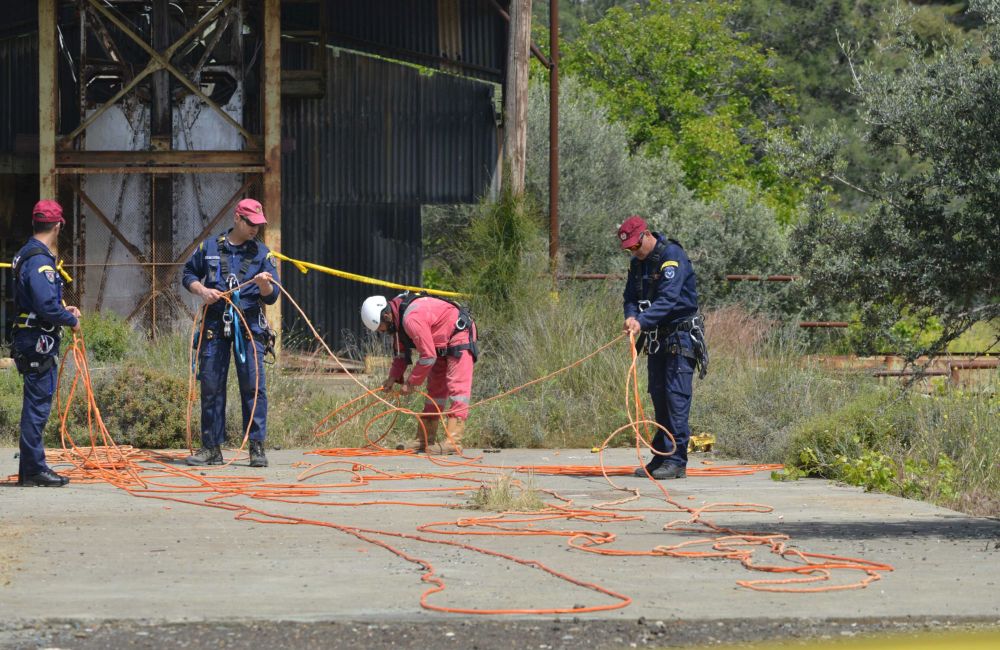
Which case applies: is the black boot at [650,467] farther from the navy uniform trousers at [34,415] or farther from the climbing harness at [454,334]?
the navy uniform trousers at [34,415]

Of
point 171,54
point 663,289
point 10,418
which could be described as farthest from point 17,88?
point 663,289

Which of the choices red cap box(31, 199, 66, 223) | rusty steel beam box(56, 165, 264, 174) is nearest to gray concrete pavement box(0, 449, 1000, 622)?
red cap box(31, 199, 66, 223)

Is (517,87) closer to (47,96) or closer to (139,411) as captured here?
(47,96)

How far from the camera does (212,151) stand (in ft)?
53.4

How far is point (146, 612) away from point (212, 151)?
11.2 m

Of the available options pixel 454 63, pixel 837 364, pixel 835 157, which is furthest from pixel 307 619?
pixel 454 63

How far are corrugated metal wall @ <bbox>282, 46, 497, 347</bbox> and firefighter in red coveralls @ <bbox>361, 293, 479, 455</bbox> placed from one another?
6592 millimetres

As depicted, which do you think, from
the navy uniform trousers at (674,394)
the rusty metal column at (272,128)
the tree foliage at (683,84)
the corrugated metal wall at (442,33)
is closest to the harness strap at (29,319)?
the navy uniform trousers at (674,394)

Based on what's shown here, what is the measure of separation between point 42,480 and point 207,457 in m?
1.42

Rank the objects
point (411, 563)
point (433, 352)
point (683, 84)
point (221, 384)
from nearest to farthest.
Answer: point (411, 563) → point (221, 384) → point (433, 352) → point (683, 84)

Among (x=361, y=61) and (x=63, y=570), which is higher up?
(x=361, y=61)

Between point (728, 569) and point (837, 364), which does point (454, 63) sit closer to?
point (837, 364)

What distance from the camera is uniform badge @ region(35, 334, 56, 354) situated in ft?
30.1

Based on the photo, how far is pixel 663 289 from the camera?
33.0 feet
